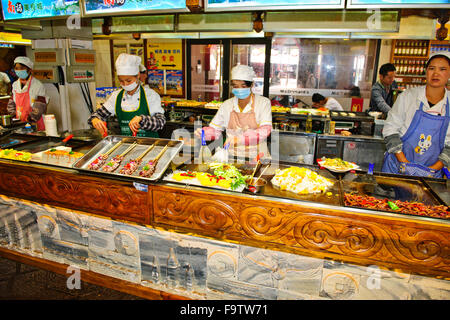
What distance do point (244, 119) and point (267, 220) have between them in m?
1.67

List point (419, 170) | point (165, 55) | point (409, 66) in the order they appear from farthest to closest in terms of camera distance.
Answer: point (165, 55) → point (409, 66) → point (419, 170)

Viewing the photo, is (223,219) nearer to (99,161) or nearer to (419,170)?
(99,161)

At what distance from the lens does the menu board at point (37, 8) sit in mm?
3259

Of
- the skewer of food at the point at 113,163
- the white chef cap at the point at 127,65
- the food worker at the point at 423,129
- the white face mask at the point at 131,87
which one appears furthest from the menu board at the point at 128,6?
the food worker at the point at 423,129

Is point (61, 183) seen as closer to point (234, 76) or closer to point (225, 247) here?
point (225, 247)

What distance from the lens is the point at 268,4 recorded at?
2.49 m

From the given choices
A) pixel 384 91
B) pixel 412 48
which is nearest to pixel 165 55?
pixel 384 91

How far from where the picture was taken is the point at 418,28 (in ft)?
13.2

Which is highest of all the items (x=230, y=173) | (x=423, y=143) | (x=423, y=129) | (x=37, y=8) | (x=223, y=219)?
(x=37, y=8)

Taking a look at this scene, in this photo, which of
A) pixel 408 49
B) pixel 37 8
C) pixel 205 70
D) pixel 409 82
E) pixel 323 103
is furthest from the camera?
pixel 205 70

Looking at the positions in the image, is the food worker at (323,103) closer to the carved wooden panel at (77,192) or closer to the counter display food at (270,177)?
the counter display food at (270,177)

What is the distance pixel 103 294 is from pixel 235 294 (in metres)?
1.20

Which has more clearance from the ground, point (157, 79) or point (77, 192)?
point (157, 79)

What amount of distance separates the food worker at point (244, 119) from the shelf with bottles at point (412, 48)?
17.6ft
